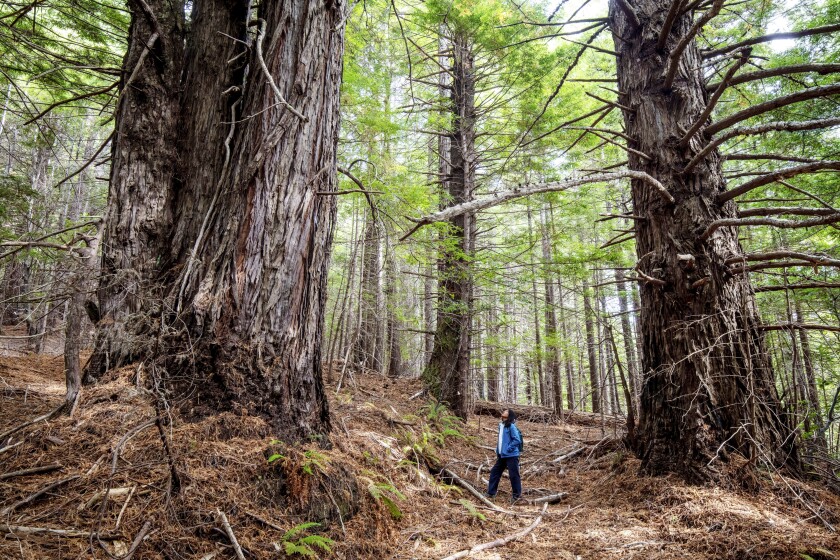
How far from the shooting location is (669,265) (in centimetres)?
432

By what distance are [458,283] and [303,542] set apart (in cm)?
662

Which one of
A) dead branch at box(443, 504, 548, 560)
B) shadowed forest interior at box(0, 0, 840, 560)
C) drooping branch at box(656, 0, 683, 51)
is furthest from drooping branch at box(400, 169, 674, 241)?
dead branch at box(443, 504, 548, 560)

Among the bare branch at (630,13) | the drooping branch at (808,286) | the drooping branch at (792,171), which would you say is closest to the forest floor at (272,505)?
the drooping branch at (808,286)

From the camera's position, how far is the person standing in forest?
5.52 m

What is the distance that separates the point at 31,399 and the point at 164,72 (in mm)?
3488

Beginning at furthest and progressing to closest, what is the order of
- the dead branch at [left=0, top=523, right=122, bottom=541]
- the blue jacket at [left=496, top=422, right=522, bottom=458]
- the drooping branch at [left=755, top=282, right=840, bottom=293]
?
1. the blue jacket at [left=496, top=422, right=522, bottom=458]
2. the drooping branch at [left=755, top=282, right=840, bottom=293]
3. the dead branch at [left=0, top=523, right=122, bottom=541]

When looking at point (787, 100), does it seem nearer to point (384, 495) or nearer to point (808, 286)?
point (808, 286)

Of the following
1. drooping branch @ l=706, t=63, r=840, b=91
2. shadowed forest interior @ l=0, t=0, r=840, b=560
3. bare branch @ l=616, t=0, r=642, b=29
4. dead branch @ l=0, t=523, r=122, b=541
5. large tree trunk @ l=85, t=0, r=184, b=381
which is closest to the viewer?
dead branch @ l=0, t=523, r=122, b=541

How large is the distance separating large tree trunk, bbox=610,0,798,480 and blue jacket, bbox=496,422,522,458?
1.54m

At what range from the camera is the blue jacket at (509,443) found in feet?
18.6

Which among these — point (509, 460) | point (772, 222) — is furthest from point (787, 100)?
point (509, 460)

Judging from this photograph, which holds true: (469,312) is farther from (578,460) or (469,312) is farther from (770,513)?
(770,513)

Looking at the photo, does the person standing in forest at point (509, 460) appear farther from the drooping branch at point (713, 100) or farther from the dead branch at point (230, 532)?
the drooping branch at point (713, 100)

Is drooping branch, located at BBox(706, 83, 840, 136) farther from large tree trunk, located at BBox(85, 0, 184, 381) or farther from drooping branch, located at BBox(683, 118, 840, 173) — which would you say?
large tree trunk, located at BBox(85, 0, 184, 381)
